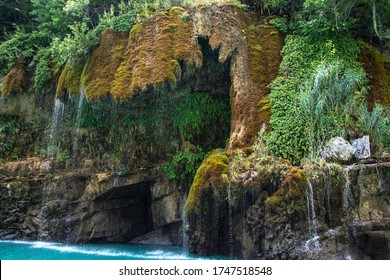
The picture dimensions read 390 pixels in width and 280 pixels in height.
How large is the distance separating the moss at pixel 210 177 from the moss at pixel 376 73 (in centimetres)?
492

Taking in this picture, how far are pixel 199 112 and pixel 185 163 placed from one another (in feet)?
6.24

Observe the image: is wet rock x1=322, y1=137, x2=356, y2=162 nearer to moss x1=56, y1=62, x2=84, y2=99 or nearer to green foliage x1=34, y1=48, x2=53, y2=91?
moss x1=56, y1=62, x2=84, y2=99

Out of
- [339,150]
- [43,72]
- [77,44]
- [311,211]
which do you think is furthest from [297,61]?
[43,72]

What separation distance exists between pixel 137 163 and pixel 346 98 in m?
7.70

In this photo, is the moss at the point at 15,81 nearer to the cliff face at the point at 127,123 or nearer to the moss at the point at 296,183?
the cliff face at the point at 127,123

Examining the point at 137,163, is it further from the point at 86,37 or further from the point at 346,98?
the point at 346,98

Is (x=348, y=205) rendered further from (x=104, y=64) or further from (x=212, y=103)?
(x=104, y=64)

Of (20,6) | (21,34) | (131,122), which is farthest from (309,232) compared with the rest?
(20,6)

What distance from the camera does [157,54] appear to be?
13.1 metres

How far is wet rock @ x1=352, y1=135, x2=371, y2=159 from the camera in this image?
9673 mm

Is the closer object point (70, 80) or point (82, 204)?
point (70, 80)

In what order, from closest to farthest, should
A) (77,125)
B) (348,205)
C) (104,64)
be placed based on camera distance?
(348,205)
(104,64)
(77,125)

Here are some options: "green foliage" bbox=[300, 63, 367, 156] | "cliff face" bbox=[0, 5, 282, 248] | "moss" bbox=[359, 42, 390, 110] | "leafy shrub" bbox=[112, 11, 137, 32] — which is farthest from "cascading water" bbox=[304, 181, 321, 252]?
"leafy shrub" bbox=[112, 11, 137, 32]

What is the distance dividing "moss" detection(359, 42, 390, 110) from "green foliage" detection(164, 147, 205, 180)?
18.7 ft
